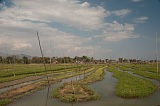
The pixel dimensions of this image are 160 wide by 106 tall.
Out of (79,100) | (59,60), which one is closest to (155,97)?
(79,100)

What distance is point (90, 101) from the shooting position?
1277cm

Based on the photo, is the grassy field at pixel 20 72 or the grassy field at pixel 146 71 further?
the grassy field at pixel 20 72

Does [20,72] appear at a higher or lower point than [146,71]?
higher

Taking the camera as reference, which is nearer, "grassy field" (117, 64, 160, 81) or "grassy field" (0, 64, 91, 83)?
"grassy field" (117, 64, 160, 81)

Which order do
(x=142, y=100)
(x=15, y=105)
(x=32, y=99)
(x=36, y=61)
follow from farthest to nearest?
1. (x=36, y=61)
2. (x=32, y=99)
3. (x=142, y=100)
4. (x=15, y=105)

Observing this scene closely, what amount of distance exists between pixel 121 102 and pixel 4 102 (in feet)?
39.5

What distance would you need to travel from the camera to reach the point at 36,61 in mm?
101688

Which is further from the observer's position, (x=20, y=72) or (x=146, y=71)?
(x=146, y=71)

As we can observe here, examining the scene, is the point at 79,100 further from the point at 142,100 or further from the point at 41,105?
the point at 142,100

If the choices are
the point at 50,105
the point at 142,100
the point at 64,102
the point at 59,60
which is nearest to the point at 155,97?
the point at 142,100

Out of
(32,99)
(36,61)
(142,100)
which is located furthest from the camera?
(36,61)

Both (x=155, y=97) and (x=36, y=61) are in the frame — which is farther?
(x=36, y=61)

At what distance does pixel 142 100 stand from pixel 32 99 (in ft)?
40.0

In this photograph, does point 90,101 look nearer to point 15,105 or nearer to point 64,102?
Answer: point 64,102
